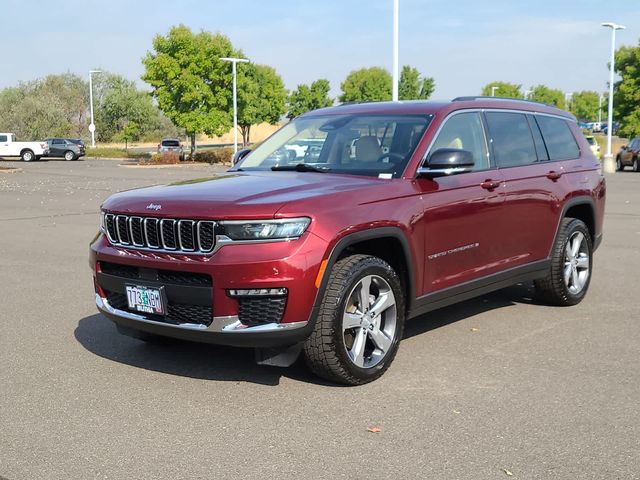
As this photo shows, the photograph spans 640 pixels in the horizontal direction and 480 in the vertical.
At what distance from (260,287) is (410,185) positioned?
1.43 m

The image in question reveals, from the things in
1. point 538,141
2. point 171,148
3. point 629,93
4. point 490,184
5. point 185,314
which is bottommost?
point 185,314

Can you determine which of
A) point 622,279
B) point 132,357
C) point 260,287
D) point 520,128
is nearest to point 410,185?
point 260,287

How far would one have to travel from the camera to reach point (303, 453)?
3.85m

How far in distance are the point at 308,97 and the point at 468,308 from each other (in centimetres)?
7116

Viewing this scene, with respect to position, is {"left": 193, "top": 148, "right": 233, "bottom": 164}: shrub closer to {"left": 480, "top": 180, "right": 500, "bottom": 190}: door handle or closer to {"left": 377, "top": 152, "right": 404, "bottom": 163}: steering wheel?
{"left": 480, "top": 180, "right": 500, "bottom": 190}: door handle

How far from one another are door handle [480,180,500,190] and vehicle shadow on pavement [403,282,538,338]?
50.5 inches

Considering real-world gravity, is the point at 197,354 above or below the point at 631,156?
below

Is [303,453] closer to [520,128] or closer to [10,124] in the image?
[520,128]

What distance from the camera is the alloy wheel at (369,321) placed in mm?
4855

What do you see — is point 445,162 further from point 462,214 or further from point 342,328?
point 342,328

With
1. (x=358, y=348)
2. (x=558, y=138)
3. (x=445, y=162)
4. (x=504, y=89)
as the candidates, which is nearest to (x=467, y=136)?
(x=445, y=162)

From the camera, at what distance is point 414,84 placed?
80.9 m

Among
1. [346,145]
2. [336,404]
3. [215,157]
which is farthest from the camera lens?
[215,157]

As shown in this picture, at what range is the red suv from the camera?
14.6 ft
